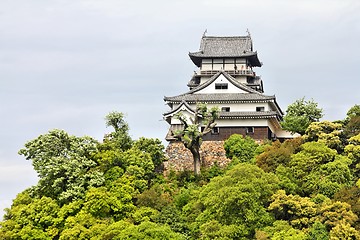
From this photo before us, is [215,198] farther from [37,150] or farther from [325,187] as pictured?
[37,150]

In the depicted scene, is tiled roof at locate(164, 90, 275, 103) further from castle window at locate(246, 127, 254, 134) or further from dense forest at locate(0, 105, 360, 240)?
dense forest at locate(0, 105, 360, 240)

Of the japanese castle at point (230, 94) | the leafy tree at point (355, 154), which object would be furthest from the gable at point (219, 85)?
the leafy tree at point (355, 154)

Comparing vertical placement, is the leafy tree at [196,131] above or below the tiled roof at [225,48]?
below

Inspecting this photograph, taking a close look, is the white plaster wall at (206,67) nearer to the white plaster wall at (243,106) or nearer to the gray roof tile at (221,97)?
the gray roof tile at (221,97)

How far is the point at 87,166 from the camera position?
106 feet

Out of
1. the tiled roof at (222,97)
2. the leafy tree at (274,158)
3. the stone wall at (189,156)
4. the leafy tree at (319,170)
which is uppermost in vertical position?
the tiled roof at (222,97)

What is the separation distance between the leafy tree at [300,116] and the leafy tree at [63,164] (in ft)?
42.1

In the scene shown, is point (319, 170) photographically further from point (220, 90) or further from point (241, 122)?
point (220, 90)

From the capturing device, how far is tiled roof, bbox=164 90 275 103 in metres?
40.3

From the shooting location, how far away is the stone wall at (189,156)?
124 feet

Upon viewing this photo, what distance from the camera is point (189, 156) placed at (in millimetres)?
38281

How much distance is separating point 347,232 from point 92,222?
11321mm

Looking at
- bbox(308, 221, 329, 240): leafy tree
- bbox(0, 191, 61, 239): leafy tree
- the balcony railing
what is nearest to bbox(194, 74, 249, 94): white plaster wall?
the balcony railing

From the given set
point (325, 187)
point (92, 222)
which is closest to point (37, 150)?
point (92, 222)
